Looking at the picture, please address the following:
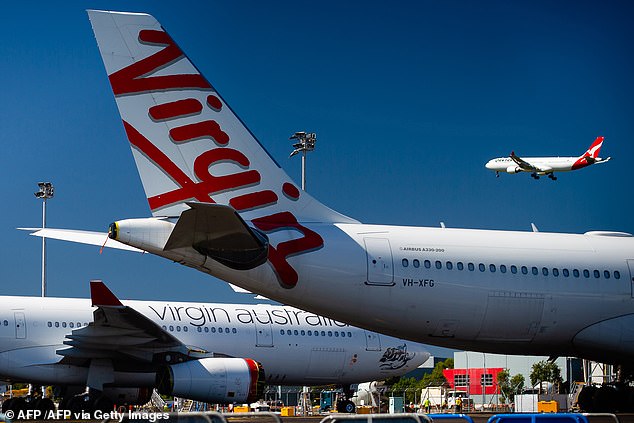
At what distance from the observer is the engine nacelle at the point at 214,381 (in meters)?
Result: 20.6

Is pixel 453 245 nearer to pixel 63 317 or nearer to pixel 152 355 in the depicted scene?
pixel 152 355

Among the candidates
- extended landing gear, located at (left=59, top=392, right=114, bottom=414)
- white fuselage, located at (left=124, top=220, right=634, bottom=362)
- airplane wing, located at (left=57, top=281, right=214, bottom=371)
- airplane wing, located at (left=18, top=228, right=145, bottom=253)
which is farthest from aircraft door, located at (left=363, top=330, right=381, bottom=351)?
airplane wing, located at (left=18, top=228, right=145, bottom=253)

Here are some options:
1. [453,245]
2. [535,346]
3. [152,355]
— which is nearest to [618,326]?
[535,346]

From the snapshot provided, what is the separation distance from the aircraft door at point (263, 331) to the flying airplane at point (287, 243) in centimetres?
1001

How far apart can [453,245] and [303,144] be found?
2157 cm

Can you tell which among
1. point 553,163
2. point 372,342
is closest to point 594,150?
point 553,163

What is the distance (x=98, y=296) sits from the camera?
21.8 m

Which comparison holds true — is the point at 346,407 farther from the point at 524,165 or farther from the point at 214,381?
the point at 524,165

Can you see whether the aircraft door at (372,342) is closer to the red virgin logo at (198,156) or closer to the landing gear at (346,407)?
the landing gear at (346,407)

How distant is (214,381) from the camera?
20.7 m

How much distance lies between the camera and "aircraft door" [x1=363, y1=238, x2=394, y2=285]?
1492cm

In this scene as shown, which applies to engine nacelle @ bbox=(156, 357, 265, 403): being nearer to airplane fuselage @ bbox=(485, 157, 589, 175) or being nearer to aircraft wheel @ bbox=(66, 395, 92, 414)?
aircraft wheel @ bbox=(66, 395, 92, 414)

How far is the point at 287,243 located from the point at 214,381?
283 inches

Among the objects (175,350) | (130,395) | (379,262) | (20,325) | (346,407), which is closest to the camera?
(379,262)
